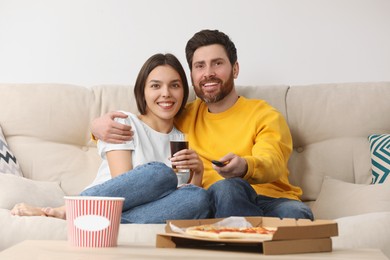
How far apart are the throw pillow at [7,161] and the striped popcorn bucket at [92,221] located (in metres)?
1.23

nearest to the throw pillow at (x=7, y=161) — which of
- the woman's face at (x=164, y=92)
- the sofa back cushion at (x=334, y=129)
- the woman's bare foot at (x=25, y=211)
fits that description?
the woman's bare foot at (x=25, y=211)

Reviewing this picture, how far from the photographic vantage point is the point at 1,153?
250 centimetres

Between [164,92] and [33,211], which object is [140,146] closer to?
[164,92]

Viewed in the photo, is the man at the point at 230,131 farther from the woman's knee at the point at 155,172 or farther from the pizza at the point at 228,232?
the pizza at the point at 228,232

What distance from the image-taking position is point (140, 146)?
2367 mm

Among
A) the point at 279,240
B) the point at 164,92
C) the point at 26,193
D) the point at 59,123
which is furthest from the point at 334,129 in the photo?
the point at 279,240

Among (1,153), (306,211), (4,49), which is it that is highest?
(4,49)

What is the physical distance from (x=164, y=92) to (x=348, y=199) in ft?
2.52

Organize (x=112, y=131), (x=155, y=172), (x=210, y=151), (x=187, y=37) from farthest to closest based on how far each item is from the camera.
Answer: (x=187, y=37)
(x=210, y=151)
(x=112, y=131)
(x=155, y=172)

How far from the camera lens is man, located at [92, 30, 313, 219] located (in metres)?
2.17

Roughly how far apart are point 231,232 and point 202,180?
1134 millimetres

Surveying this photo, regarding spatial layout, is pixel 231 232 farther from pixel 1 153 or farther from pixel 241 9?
pixel 241 9

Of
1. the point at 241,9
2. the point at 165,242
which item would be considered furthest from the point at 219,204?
the point at 241,9

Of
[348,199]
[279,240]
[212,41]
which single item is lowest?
[348,199]
